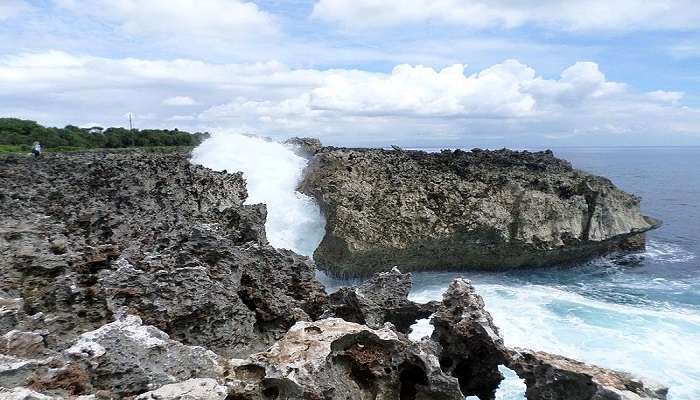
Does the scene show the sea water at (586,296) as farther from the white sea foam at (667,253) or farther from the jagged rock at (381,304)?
the jagged rock at (381,304)

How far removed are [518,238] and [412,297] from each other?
5835mm

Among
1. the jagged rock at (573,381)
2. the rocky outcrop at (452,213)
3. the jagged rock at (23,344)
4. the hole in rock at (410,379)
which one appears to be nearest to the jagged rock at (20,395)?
the jagged rock at (23,344)

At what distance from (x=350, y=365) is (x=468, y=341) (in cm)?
212

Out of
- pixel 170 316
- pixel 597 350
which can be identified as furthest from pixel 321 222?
pixel 170 316

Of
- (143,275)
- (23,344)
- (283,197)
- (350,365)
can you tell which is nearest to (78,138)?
(283,197)

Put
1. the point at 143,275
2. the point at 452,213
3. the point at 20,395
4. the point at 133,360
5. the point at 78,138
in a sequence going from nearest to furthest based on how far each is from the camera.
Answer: the point at 20,395 → the point at 133,360 → the point at 143,275 → the point at 452,213 → the point at 78,138

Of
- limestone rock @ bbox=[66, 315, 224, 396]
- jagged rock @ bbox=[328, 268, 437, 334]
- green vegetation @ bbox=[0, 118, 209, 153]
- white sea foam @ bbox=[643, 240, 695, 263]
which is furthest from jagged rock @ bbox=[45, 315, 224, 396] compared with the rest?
green vegetation @ bbox=[0, 118, 209, 153]

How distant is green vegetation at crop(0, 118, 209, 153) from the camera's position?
109ft

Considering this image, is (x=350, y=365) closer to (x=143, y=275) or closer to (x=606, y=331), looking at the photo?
(x=143, y=275)

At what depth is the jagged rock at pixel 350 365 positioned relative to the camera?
529cm

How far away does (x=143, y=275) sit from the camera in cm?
699

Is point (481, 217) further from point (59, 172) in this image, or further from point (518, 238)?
point (59, 172)

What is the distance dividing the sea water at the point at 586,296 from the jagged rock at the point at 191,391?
28.1 feet

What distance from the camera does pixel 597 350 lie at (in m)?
14.2
